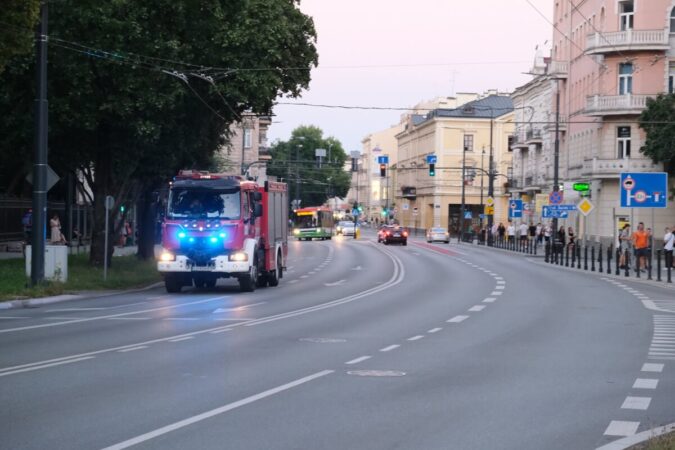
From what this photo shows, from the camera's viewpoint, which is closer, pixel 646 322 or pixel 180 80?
pixel 646 322

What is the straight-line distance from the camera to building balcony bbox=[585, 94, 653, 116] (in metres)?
64.7

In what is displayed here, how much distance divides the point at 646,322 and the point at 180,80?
17225mm

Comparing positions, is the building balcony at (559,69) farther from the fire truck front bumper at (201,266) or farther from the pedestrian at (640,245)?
the fire truck front bumper at (201,266)

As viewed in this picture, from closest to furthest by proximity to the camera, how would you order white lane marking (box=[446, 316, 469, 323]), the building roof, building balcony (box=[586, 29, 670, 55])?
white lane marking (box=[446, 316, 469, 323])
building balcony (box=[586, 29, 670, 55])
the building roof

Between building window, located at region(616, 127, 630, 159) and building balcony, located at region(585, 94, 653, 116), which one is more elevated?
building balcony, located at region(585, 94, 653, 116)

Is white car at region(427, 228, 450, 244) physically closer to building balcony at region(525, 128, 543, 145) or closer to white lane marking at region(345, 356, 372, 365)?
building balcony at region(525, 128, 543, 145)

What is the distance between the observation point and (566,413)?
412 inches

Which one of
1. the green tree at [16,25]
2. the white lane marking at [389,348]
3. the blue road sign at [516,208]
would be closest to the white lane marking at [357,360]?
the white lane marking at [389,348]

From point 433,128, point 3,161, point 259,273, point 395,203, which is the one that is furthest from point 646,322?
point 395,203

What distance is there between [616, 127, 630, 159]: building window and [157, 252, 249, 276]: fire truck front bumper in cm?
4142

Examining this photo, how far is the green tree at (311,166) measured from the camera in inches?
6393

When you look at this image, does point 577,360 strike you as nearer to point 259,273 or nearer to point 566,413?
point 566,413

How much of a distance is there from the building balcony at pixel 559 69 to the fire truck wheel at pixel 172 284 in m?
55.3

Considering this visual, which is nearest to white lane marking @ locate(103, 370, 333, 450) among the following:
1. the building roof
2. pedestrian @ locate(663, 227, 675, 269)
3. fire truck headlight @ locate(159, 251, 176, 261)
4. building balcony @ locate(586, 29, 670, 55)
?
fire truck headlight @ locate(159, 251, 176, 261)
